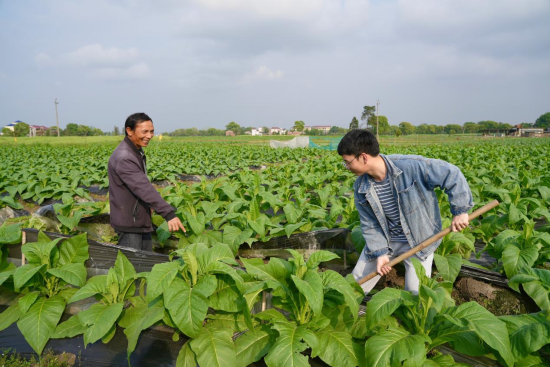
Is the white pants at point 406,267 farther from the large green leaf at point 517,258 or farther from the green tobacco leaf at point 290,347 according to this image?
the green tobacco leaf at point 290,347

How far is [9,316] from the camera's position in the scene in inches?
106

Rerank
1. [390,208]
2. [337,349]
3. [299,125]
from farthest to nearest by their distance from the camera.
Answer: [299,125] → [390,208] → [337,349]

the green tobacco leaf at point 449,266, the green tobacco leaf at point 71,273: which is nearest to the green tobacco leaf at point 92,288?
the green tobacco leaf at point 71,273

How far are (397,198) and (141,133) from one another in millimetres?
2490

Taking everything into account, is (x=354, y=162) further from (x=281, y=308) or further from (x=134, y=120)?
(x=134, y=120)

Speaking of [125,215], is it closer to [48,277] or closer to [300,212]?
[48,277]

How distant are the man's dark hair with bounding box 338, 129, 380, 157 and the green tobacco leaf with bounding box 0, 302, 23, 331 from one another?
114 inches

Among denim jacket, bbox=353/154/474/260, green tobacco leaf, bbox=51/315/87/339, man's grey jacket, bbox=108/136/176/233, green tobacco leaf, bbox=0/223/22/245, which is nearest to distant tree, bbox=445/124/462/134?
denim jacket, bbox=353/154/474/260

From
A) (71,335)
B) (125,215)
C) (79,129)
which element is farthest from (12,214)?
(79,129)

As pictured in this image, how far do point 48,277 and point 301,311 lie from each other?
2.24 meters

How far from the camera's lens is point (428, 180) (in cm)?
244

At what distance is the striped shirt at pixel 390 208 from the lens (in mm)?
2619

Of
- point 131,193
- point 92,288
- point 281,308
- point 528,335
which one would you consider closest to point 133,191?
point 131,193

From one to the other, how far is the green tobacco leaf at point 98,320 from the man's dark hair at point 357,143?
194 cm
